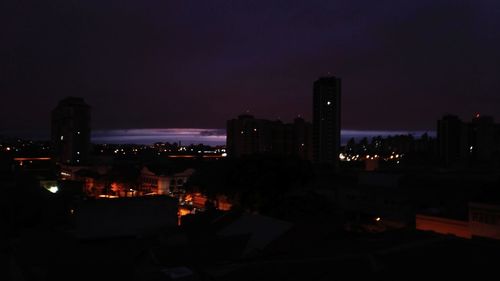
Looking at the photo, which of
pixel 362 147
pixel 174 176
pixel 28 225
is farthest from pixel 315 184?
pixel 362 147

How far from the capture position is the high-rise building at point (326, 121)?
5562 centimetres

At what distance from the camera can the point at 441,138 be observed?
2260 inches

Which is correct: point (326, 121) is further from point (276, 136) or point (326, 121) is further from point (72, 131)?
point (72, 131)

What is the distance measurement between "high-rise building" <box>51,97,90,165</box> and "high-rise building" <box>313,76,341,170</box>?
109 ft

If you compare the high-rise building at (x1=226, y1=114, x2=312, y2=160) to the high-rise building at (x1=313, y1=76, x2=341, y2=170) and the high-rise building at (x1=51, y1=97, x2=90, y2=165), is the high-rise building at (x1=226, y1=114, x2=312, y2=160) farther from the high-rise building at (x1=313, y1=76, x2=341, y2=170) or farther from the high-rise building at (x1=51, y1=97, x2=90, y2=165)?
the high-rise building at (x1=51, y1=97, x2=90, y2=165)

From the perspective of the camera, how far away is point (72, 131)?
62812mm

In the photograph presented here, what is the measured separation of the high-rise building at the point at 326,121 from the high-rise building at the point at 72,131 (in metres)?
33.4

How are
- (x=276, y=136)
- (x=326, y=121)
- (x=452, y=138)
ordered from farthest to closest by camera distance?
(x=276, y=136), (x=326, y=121), (x=452, y=138)

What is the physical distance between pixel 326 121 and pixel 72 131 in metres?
36.9

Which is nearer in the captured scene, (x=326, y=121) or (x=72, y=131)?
(x=326, y=121)

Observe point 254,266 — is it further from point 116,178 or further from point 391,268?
point 116,178

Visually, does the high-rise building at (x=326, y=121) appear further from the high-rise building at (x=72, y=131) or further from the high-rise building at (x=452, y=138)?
the high-rise building at (x=72, y=131)

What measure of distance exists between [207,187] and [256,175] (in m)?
4.36

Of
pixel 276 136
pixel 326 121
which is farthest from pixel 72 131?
pixel 326 121
